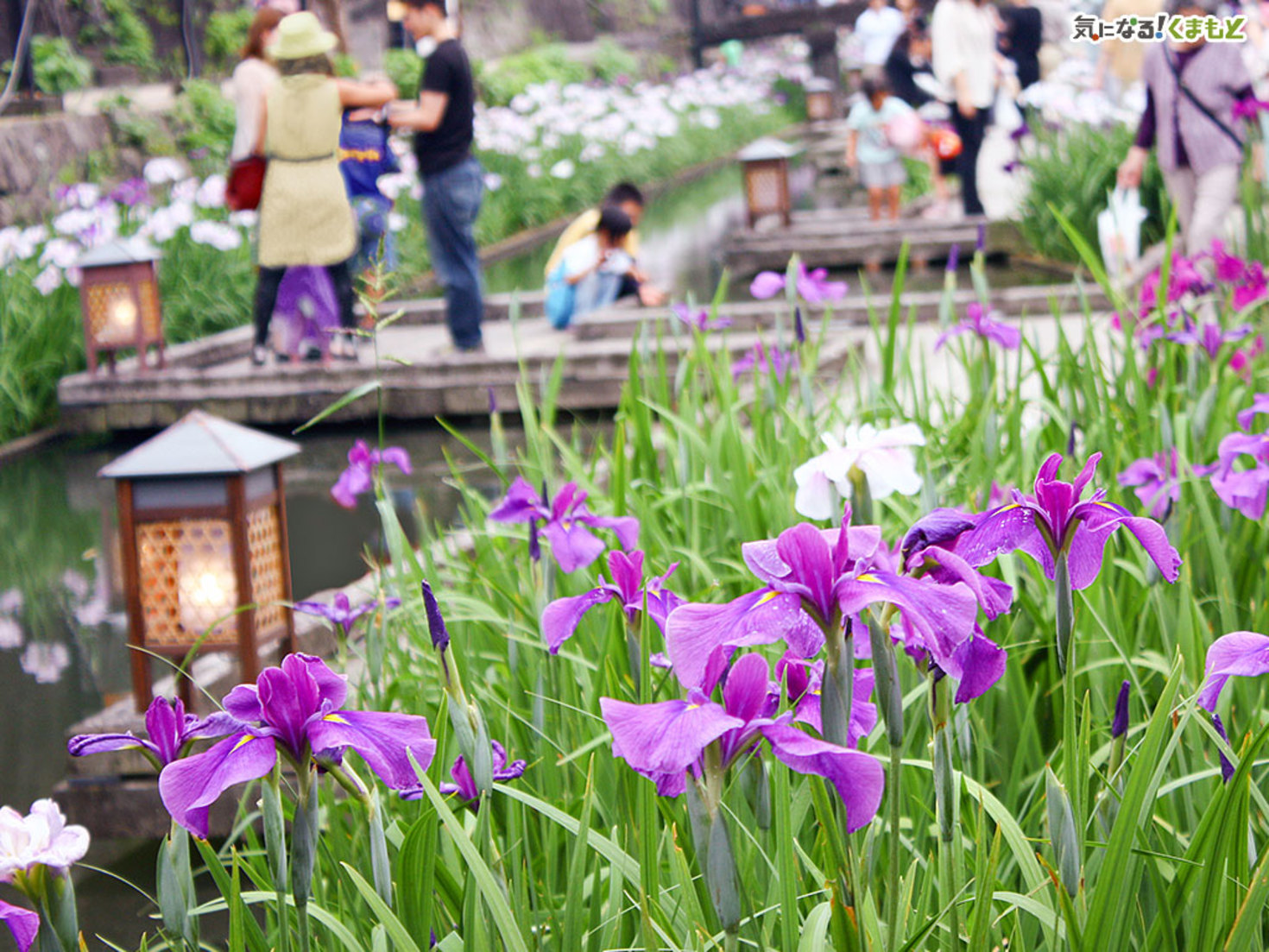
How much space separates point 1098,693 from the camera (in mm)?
1785

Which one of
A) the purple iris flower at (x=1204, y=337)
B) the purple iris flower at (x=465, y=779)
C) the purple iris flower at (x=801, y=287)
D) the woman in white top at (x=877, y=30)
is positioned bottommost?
the purple iris flower at (x=465, y=779)

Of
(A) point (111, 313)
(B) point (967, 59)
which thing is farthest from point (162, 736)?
(B) point (967, 59)

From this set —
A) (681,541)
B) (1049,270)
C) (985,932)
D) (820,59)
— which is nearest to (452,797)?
(985,932)

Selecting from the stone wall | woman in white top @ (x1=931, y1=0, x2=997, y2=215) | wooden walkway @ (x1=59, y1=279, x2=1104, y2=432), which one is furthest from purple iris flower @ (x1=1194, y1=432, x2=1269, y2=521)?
the stone wall

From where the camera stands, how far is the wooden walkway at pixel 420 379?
19.7 ft

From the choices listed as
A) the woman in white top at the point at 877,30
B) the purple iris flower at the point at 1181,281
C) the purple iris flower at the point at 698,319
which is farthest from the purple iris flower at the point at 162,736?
the woman in white top at the point at 877,30

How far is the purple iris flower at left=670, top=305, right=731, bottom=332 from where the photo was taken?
300 centimetres

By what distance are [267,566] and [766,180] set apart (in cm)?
825

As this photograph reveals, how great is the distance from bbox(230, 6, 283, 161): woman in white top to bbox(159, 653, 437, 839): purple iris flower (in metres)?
5.44

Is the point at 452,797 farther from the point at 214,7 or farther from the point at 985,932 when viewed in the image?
the point at 214,7

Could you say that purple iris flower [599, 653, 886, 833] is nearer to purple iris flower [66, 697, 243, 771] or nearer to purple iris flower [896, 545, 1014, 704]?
purple iris flower [896, 545, 1014, 704]

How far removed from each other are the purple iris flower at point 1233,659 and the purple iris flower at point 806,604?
22 centimetres

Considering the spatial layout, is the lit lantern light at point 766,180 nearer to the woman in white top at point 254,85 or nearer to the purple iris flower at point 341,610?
the woman in white top at point 254,85

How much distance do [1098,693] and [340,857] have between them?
1.00 metres
